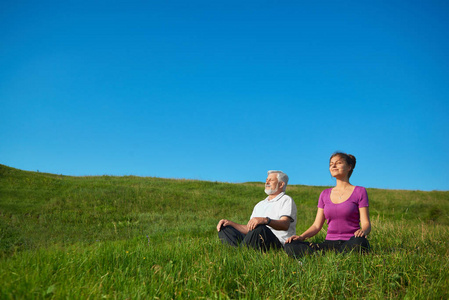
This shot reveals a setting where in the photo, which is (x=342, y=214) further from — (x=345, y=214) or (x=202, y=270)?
(x=202, y=270)

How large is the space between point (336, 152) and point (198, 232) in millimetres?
7563

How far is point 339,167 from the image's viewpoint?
5434 millimetres

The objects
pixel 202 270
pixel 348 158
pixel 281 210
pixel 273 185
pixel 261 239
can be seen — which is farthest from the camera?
pixel 273 185

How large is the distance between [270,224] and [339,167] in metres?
1.60

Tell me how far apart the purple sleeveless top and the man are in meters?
0.71

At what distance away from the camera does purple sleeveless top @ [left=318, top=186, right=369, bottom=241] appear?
5.31 metres

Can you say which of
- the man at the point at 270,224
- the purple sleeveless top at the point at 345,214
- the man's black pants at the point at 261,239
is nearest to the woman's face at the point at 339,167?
the purple sleeveless top at the point at 345,214

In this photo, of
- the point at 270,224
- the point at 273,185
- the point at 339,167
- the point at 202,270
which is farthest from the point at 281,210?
the point at 202,270

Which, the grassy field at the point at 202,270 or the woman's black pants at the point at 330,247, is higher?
the woman's black pants at the point at 330,247

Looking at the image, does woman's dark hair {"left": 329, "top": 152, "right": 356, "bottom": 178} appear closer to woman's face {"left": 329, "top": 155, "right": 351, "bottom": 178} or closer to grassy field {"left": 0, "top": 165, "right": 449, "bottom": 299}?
woman's face {"left": 329, "top": 155, "right": 351, "bottom": 178}

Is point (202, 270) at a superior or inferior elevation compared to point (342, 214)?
inferior

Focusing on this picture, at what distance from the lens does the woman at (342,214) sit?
5238 millimetres

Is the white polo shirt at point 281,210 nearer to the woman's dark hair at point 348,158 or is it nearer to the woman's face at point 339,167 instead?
the woman's face at point 339,167

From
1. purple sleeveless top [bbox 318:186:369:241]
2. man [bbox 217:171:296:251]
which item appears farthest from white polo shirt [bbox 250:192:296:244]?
purple sleeveless top [bbox 318:186:369:241]
